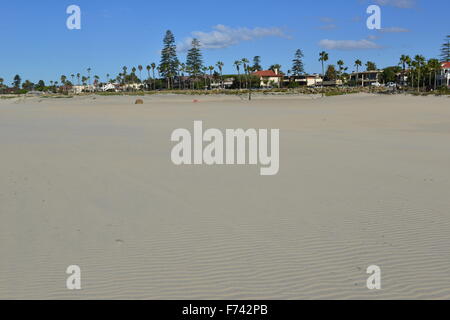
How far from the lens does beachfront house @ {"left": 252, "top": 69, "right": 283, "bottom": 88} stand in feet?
431

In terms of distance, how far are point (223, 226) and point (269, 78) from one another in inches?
5187

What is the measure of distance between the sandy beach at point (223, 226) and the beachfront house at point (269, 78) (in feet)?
390

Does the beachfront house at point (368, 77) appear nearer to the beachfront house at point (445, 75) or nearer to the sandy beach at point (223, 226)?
the beachfront house at point (445, 75)

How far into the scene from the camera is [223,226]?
7.23m

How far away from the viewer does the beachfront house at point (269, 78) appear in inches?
5167

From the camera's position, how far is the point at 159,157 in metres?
13.6

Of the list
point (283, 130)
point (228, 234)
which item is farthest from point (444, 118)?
point (228, 234)

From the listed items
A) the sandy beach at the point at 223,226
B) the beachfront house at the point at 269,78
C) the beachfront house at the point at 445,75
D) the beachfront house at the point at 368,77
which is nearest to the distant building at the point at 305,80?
the beachfront house at the point at 269,78

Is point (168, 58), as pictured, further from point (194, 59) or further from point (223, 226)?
point (223, 226)

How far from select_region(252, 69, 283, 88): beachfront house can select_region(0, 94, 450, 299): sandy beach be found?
11876 cm

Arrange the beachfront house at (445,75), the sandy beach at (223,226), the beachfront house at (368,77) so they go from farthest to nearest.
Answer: the beachfront house at (368,77)
the beachfront house at (445,75)
the sandy beach at (223,226)

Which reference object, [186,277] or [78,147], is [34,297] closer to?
[186,277]

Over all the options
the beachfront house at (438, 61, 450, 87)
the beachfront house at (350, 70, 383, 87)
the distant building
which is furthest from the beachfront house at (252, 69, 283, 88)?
the beachfront house at (438, 61, 450, 87)

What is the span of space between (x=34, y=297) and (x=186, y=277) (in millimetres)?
1619
